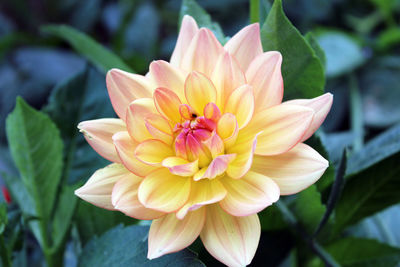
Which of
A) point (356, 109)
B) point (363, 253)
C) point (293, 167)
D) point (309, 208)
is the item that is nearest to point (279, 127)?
point (293, 167)

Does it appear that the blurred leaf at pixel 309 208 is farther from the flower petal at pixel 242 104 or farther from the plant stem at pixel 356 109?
the plant stem at pixel 356 109

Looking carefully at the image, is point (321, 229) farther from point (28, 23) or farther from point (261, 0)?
point (28, 23)

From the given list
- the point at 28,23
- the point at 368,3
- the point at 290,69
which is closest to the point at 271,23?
the point at 290,69

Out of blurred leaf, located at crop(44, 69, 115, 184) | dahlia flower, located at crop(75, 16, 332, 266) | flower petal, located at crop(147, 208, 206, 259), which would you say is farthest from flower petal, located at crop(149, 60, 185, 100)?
blurred leaf, located at crop(44, 69, 115, 184)

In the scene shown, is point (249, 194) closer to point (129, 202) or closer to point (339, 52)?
point (129, 202)

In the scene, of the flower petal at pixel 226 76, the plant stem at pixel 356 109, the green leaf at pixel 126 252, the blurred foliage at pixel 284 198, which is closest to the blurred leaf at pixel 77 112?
the blurred foliage at pixel 284 198

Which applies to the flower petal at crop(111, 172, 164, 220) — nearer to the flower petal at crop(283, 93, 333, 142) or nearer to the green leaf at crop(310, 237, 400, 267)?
the flower petal at crop(283, 93, 333, 142)
